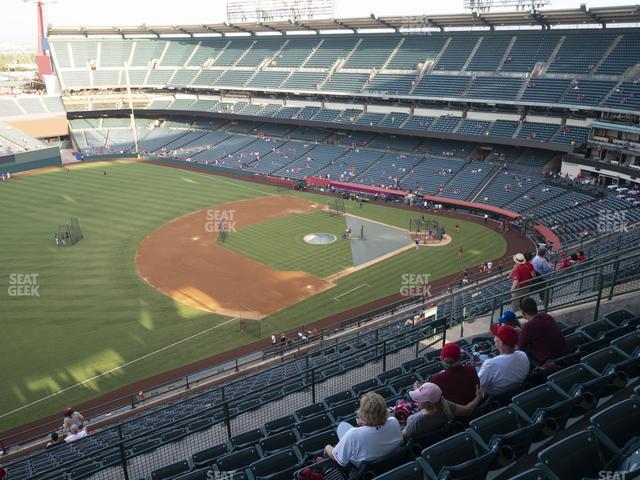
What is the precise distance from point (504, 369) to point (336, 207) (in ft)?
128

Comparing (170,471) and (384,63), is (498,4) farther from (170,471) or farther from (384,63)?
(170,471)

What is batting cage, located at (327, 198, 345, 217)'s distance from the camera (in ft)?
147

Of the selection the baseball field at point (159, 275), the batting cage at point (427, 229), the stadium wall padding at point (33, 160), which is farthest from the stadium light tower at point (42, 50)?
the batting cage at point (427, 229)

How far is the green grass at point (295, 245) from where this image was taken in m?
33.8

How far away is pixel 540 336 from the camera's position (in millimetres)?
7824

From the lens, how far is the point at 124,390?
20.9 meters

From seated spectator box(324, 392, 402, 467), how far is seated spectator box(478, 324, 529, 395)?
1899 millimetres

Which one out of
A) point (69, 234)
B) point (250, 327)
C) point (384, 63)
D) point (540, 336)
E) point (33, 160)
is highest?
point (384, 63)

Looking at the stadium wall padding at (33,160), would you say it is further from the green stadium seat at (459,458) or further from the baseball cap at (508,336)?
the green stadium seat at (459,458)

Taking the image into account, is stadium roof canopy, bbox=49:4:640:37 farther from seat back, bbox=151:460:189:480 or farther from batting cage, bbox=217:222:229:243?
seat back, bbox=151:460:189:480

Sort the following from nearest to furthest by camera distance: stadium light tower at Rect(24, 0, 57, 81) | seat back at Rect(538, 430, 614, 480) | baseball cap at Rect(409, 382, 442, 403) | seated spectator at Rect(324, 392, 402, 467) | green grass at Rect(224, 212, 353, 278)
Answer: seat back at Rect(538, 430, 614, 480) → seated spectator at Rect(324, 392, 402, 467) → baseball cap at Rect(409, 382, 442, 403) → green grass at Rect(224, 212, 353, 278) → stadium light tower at Rect(24, 0, 57, 81)

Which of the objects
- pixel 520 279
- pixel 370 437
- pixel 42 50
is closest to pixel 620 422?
pixel 370 437

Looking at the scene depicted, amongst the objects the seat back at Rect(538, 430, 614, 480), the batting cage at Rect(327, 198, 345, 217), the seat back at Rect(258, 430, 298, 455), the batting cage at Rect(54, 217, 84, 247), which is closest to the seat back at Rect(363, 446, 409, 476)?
the seat back at Rect(538, 430, 614, 480)

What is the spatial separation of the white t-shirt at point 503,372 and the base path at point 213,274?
69.2ft
